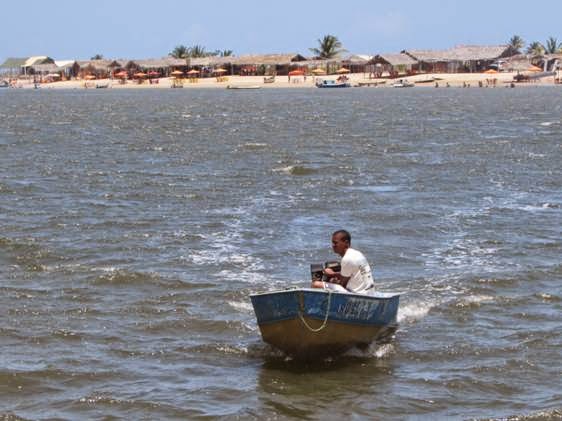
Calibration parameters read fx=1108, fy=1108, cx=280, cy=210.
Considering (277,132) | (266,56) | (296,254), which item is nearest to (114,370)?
(296,254)

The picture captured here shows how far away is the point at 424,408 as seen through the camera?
12.9 m

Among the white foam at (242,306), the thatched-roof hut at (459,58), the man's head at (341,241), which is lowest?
the white foam at (242,306)

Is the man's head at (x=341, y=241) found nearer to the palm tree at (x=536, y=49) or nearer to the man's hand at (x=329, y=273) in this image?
the man's hand at (x=329, y=273)

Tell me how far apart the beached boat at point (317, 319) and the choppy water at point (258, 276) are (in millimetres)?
286

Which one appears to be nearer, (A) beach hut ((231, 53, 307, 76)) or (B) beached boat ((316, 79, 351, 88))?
(B) beached boat ((316, 79, 351, 88))

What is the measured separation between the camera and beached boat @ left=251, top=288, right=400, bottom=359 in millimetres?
13758

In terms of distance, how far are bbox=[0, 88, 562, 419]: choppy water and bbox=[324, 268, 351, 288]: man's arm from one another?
1017mm

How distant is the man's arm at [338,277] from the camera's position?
1460 centimetres

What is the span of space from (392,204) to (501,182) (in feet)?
21.2

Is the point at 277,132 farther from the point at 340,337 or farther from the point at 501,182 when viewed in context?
the point at 340,337

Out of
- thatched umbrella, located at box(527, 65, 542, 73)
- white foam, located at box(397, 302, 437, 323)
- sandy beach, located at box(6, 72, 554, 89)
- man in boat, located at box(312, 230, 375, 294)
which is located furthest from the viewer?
thatched umbrella, located at box(527, 65, 542, 73)

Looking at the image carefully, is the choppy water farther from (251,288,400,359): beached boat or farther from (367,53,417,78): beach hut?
(367,53,417,78): beach hut

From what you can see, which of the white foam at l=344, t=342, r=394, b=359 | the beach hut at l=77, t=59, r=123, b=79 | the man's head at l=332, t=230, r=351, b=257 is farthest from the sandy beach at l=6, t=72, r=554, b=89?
the man's head at l=332, t=230, r=351, b=257

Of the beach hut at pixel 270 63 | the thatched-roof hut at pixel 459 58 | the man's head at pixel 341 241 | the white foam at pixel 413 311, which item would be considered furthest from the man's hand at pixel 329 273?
the beach hut at pixel 270 63
